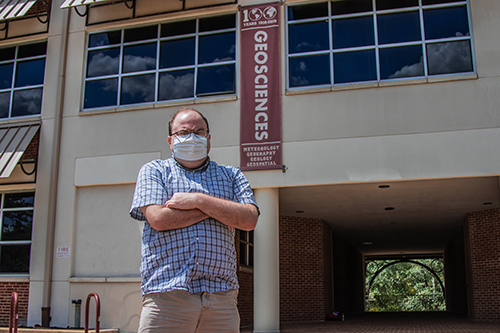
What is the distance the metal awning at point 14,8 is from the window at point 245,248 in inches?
309

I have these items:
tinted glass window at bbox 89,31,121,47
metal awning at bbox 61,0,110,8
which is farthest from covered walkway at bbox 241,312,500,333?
Result: metal awning at bbox 61,0,110,8

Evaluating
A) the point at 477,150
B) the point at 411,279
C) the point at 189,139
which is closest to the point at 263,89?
the point at 477,150

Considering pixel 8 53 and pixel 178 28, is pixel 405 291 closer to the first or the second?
pixel 178 28

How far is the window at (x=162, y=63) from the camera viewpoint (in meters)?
13.3

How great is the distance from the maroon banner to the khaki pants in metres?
9.73

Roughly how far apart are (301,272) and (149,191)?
15616 mm

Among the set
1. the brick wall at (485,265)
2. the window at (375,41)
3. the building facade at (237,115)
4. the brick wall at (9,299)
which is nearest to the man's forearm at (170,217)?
the building facade at (237,115)

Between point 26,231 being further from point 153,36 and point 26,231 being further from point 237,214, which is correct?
point 237,214

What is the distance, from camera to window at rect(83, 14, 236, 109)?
13258 mm

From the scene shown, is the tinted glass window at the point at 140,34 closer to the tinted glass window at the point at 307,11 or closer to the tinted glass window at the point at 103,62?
the tinted glass window at the point at 103,62

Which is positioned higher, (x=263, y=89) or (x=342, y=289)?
(x=263, y=89)

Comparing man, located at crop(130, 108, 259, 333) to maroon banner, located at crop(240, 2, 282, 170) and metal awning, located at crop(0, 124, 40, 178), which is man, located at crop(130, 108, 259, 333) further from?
metal awning, located at crop(0, 124, 40, 178)

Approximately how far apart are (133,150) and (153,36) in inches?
114

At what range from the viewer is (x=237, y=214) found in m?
2.89
